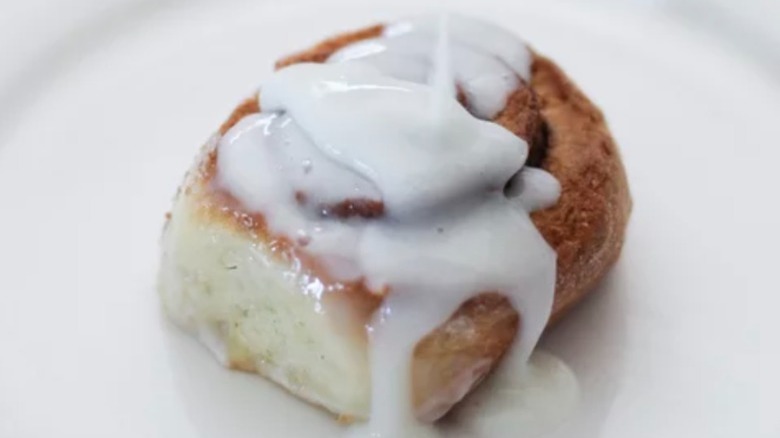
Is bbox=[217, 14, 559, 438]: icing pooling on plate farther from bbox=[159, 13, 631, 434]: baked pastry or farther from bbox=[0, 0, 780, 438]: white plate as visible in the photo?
bbox=[0, 0, 780, 438]: white plate

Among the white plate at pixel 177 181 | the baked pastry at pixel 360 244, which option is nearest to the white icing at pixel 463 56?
the baked pastry at pixel 360 244

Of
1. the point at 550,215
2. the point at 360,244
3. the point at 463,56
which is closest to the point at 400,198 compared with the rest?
the point at 360,244

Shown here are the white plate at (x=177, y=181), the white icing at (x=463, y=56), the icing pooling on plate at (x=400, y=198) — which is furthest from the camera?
the white icing at (x=463, y=56)

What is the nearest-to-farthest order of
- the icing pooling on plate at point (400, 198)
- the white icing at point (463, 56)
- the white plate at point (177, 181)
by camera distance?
1. the icing pooling on plate at point (400, 198)
2. the white plate at point (177, 181)
3. the white icing at point (463, 56)

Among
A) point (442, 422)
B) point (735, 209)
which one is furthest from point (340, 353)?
point (735, 209)

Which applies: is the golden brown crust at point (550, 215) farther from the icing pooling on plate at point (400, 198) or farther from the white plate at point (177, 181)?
the white plate at point (177, 181)

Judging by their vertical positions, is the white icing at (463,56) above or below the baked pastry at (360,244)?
above

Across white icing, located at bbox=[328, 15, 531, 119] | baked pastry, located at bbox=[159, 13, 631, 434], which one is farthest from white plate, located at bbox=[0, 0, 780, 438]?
white icing, located at bbox=[328, 15, 531, 119]
